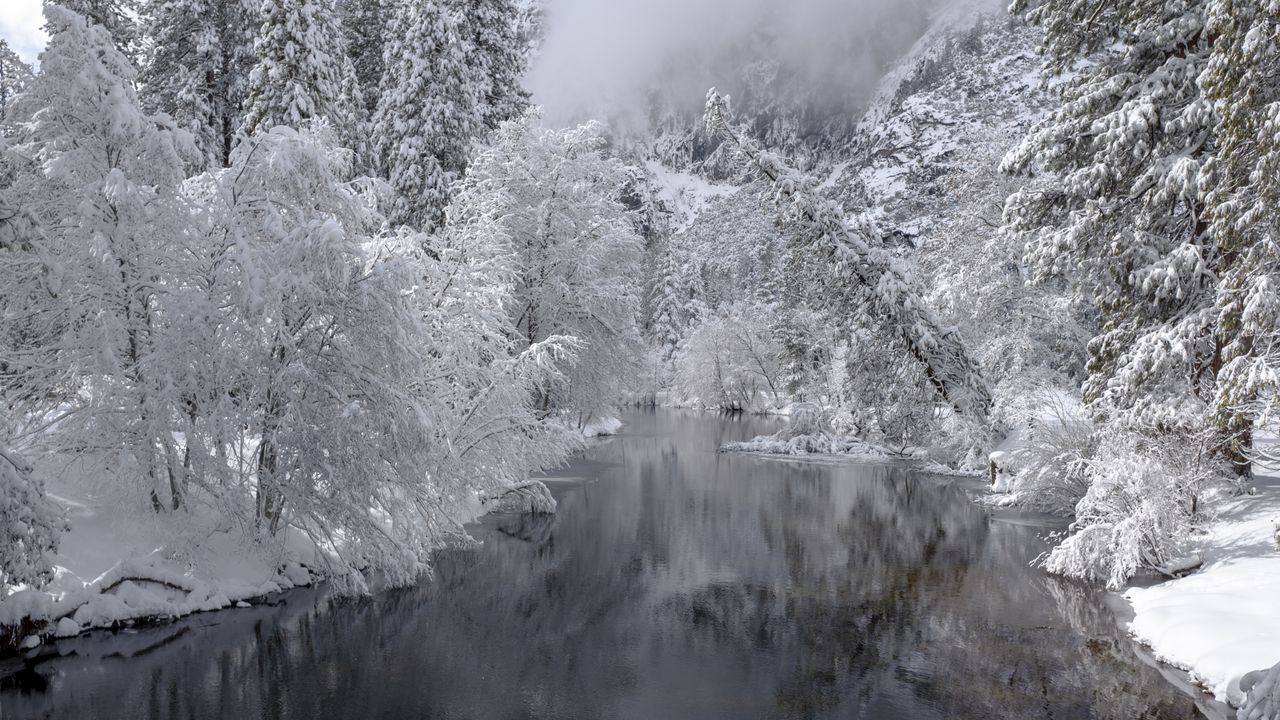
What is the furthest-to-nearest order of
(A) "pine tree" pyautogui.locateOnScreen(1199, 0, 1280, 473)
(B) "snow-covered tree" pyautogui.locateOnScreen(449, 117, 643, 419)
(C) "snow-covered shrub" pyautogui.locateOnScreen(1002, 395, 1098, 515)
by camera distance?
(B) "snow-covered tree" pyautogui.locateOnScreen(449, 117, 643, 419) → (C) "snow-covered shrub" pyautogui.locateOnScreen(1002, 395, 1098, 515) → (A) "pine tree" pyautogui.locateOnScreen(1199, 0, 1280, 473)

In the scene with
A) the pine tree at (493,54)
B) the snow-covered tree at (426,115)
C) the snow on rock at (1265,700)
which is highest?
the pine tree at (493,54)

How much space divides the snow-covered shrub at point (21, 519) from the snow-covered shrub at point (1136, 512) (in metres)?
14.1

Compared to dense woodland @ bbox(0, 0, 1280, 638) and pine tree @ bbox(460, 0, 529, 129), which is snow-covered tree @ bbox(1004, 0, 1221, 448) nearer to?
dense woodland @ bbox(0, 0, 1280, 638)

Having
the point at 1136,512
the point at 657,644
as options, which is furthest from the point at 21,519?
the point at 1136,512

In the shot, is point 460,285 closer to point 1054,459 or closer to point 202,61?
point 1054,459

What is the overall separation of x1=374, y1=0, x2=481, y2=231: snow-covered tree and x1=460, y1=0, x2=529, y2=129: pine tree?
1.56 meters

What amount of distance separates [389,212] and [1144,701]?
24805 millimetres

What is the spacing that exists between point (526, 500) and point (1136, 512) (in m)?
12.9

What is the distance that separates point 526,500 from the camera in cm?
2009

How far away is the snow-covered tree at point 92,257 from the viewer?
35.3ft

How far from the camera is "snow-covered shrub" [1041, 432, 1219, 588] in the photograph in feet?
41.8

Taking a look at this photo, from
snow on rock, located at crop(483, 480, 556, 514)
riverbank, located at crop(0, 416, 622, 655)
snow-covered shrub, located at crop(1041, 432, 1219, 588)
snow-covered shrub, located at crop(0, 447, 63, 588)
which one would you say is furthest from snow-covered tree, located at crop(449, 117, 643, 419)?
snow-covered shrub, located at crop(0, 447, 63, 588)

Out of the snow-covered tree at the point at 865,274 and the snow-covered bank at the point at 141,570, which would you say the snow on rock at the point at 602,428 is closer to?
the snow-covered tree at the point at 865,274

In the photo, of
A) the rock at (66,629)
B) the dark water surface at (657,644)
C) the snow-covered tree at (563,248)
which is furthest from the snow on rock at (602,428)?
the rock at (66,629)
